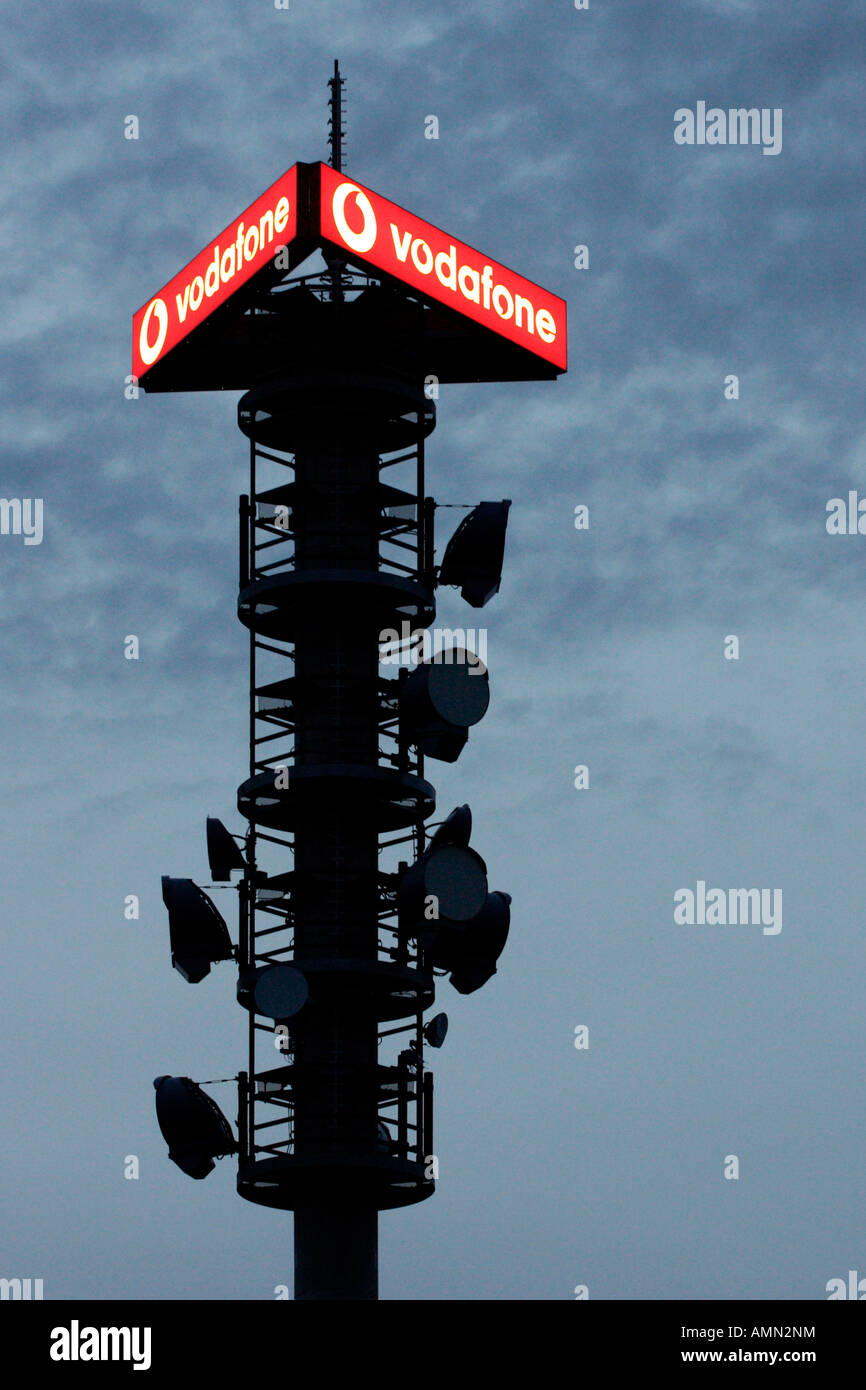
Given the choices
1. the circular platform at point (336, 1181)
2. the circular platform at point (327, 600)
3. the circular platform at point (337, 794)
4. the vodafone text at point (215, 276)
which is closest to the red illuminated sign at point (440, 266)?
the vodafone text at point (215, 276)

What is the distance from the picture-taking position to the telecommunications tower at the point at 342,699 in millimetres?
59125

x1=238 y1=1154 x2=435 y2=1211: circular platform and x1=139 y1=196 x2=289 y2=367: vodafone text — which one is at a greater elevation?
x1=139 y1=196 x2=289 y2=367: vodafone text

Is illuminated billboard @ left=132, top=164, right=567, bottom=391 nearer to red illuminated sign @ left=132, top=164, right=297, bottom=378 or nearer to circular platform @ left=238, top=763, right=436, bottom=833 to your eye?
red illuminated sign @ left=132, top=164, right=297, bottom=378

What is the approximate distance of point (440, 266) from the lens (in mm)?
63062

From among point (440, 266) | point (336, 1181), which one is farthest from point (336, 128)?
point (336, 1181)

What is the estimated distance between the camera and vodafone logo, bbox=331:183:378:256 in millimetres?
60188

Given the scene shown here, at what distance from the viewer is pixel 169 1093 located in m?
58.8

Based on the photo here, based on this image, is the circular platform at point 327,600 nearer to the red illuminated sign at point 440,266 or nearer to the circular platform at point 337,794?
the circular platform at point 337,794

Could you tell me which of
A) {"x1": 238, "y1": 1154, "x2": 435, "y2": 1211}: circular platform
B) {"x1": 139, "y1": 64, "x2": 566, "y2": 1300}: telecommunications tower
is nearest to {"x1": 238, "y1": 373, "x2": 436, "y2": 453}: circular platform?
{"x1": 139, "y1": 64, "x2": 566, "y2": 1300}: telecommunications tower

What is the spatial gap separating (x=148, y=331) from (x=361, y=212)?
27.7ft

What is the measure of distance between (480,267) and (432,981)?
57.1 feet

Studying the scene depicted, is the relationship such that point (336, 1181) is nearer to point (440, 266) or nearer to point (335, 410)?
point (335, 410)
